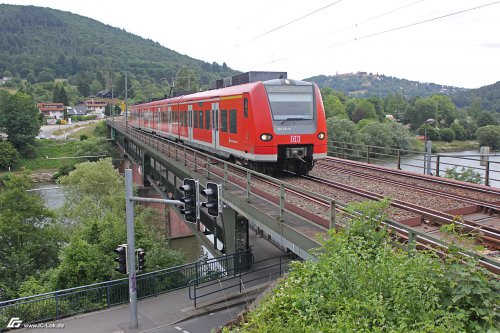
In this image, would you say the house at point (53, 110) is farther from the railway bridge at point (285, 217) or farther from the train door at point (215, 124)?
the railway bridge at point (285, 217)

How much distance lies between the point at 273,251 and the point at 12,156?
73747 mm

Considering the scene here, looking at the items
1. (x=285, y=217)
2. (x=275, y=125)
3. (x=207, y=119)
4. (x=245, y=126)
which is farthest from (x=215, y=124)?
(x=285, y=217)

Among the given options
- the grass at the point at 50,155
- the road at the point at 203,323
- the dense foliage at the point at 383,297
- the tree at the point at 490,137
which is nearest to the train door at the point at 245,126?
the road at the point at 203,323

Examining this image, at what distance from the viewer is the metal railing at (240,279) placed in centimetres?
1477

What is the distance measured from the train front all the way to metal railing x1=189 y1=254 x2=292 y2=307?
3.65m

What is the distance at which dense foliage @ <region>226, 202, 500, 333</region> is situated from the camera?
5.00 m

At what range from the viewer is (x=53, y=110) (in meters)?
152

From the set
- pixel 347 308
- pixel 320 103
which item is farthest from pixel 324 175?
pixel 347 308

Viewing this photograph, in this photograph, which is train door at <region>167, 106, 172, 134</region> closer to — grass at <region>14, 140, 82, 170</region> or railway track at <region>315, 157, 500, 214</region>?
railway track at <region>315, 157, 500, 214</region>

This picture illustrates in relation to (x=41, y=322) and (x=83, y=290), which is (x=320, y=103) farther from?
(x=41, y=322)

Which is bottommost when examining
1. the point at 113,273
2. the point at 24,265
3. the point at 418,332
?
the point at 24,265

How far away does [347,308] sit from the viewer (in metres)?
5.33

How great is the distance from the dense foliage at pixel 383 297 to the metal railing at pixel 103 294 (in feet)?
30.2

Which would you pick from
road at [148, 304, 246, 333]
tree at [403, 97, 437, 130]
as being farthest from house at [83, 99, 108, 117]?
road at [148, 304, 246, 333]
